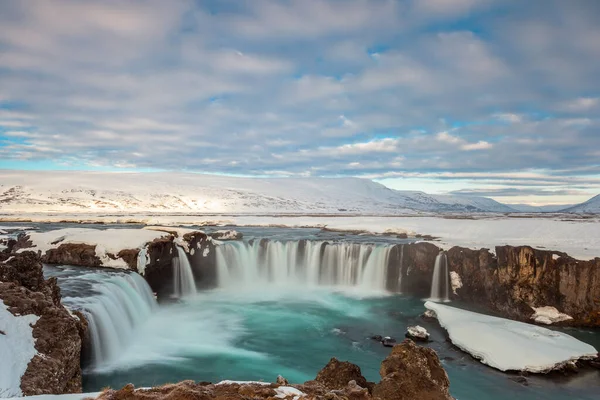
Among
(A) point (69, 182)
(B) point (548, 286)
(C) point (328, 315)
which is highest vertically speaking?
(A) point (69, 182)

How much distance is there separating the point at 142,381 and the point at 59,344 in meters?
4.27

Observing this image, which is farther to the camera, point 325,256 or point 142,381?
point 325,256

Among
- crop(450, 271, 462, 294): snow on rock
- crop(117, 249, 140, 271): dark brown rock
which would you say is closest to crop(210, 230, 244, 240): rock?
crop(117, 249, 140, 271): dark brown rock

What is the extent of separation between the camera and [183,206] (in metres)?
153

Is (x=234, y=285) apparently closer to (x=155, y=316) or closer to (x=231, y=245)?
(x=231, y=245)

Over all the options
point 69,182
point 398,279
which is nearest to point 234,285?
point 398,279

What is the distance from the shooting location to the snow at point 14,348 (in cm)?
743

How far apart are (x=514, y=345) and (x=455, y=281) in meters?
11.0

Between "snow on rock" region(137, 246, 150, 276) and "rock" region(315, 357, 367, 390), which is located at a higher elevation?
"snow on rock" region(137, 246, 150, 276)

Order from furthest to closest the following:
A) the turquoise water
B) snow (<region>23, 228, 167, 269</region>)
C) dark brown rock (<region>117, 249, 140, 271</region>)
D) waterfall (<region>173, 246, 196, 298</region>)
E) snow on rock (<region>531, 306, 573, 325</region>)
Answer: waterfall (<region>173, 246, 196, 298</region>)
snow (<region>23, 228, 167, 269</region>)
dark brown rock (<region>117, 249, 140, 271</region>)
snow on rock (<region>531, 306, 573, 325</region>)
the turquoise water

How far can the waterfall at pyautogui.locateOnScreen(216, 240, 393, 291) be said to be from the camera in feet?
99.8

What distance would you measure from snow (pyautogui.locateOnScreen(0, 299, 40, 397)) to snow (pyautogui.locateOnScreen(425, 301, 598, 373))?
15.6 meters

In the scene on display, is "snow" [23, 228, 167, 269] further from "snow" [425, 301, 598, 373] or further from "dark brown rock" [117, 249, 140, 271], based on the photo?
"snow" [425, 301, 598, 373]

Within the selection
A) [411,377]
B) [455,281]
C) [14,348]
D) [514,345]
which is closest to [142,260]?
[14,348]
